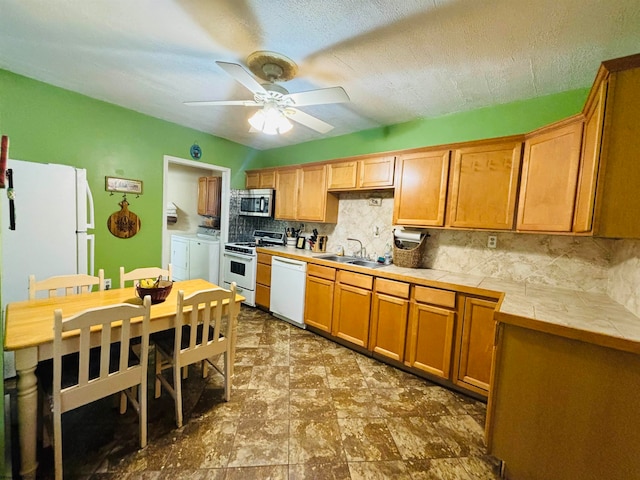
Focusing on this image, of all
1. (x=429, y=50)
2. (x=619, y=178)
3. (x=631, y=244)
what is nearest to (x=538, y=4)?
(x=429, y=50)

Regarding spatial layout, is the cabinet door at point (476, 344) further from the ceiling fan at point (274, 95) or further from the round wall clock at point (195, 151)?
the round wall clock at point (195, 151)

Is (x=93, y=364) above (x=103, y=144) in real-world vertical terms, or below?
below

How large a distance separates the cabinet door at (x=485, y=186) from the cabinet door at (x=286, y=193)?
2112mm

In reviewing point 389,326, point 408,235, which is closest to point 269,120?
point 408,235

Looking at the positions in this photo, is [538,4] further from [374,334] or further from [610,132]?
[374,334]

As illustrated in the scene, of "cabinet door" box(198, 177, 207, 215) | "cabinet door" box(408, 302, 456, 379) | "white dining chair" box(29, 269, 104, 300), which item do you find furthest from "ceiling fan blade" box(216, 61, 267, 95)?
"cabinet door" box(198, 177, 207, 215)

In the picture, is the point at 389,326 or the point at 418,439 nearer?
the point at 418,439

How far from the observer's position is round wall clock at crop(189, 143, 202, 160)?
3711 millimetres

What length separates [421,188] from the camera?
262 centimetres

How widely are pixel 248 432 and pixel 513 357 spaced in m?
1.64

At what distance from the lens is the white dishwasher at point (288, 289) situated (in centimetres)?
325

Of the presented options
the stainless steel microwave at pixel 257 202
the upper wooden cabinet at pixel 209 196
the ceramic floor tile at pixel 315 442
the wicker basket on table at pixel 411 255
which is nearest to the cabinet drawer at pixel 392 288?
the wicker basket on table at pixel 411 255

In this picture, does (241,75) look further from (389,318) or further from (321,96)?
(389,318)

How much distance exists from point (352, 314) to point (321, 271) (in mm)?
A: 598
